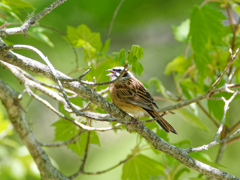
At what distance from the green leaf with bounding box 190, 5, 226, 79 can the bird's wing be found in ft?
1.46

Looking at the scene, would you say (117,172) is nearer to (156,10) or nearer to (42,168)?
(42,168)

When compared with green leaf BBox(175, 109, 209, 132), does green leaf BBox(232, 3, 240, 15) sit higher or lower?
higher

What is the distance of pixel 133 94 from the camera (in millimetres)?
2004

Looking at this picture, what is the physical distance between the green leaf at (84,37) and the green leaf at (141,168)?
885 millimetres

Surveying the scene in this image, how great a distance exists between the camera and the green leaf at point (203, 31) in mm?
1882

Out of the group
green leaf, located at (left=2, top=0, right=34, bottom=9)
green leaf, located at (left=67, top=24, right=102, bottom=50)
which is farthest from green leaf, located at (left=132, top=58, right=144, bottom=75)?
green leaf, located at (left=2, top=0, right=34, bottom=9)

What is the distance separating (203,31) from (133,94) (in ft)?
2.26

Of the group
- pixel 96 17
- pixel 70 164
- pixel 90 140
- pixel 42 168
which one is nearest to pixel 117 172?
pixel 70 164

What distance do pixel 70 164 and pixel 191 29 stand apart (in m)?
2.72

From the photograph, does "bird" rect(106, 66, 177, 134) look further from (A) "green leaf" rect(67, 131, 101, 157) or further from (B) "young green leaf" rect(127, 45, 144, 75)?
(B) "young green leaf" rect(127, 45, 144, 75)

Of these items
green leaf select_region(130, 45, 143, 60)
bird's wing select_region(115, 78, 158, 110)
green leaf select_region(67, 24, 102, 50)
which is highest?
green leaf select_region(67, 24, 102, 50)

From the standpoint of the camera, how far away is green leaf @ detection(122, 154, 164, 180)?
184 centimetres

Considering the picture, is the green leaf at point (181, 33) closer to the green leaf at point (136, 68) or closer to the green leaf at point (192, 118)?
the green leaf at point (192, 118)

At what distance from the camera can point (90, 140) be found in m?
1.96
